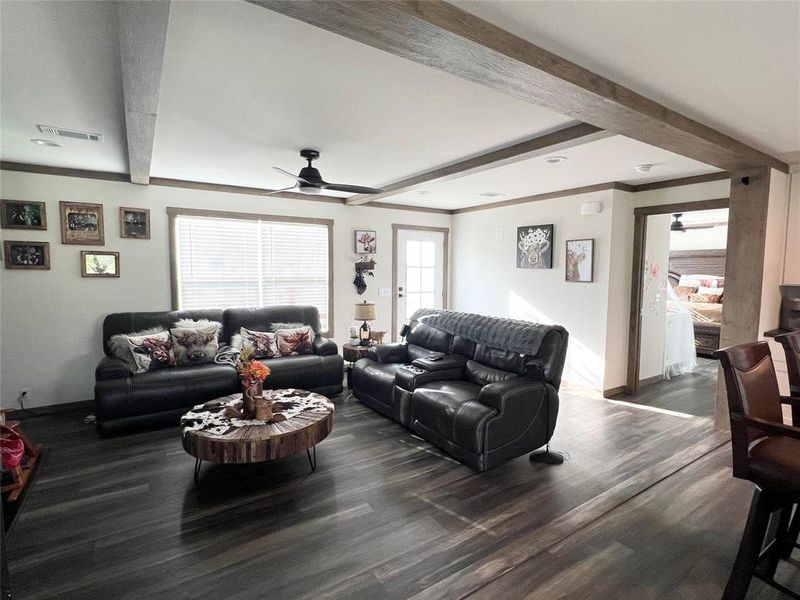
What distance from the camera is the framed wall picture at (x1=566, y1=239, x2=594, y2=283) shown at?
4.82 meters

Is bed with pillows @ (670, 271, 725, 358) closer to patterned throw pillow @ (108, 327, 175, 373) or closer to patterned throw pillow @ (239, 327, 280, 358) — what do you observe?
patterned throw pillow @ (239, 327, 280, 358)

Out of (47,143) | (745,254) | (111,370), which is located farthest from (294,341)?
(745,254)

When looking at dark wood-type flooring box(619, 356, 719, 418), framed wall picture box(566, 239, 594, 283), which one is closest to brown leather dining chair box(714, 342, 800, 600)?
dark wood-type flooring box(619, 356, 719, 418)

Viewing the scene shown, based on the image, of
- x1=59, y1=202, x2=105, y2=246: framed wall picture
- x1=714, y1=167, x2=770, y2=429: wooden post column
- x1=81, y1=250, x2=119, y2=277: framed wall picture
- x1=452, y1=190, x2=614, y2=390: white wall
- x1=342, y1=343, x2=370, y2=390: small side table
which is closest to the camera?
x1=714, y1=167, x2=770, y2=429: wooden post column

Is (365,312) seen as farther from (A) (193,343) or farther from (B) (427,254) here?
(B) (427,254)

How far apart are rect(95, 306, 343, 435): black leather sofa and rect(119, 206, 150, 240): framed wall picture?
86cm

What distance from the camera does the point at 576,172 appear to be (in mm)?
Result: 4176

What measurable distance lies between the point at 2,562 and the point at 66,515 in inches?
66.0

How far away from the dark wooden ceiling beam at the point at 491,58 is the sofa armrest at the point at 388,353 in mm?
2842

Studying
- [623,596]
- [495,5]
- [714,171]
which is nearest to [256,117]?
[495,5]

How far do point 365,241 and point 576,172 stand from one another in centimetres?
288

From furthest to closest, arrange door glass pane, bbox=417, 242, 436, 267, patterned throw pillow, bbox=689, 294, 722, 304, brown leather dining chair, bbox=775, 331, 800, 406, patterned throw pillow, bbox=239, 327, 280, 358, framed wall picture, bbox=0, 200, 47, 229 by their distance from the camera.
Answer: patterned throw pillow, bbox=689, 294, 722, 304 → door glass pane, bbox=417, 242, 436, 267 → patterned throw pillow, bbox=239, 327, 280, 358 → framed wall picture, bbox=0, 200, 47, 229 → brown leather dining chair, bbox=775, 331, 800, 406

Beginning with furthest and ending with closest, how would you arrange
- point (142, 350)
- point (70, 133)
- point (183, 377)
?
point (142, 350)
point (183, 377)
point (70, 133)

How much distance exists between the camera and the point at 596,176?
436cm
